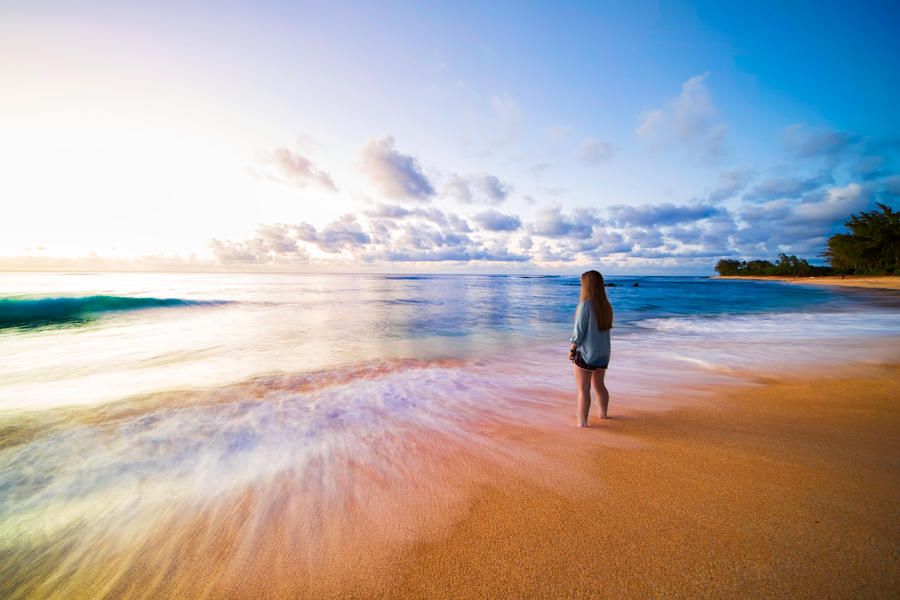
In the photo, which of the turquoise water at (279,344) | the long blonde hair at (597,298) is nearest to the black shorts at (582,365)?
the long blonde hair at (597,298)

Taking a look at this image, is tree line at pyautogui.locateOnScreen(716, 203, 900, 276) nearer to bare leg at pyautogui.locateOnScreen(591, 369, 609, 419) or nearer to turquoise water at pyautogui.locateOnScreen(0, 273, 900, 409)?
turquoise water at pyautogui.locateOnScreen(0, 273, 900, 409)

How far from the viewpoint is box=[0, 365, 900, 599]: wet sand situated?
2037 mm

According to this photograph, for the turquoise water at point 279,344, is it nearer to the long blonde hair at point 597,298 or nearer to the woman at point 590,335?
the woman at point 590,335

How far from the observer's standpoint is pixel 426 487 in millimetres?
3088

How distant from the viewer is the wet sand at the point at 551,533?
6.68 feet

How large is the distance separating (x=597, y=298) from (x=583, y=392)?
3.83 ft

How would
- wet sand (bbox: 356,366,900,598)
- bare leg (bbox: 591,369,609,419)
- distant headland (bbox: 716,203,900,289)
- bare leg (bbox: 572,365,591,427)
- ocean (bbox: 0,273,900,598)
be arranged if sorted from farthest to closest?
distant headland (bbox: 716,203,900,289)
bare leg (bbox: 591,369,609,419)
bare leg (bbox: 572,365,591,427)
ocean (bbox: 0,273,900,598)
wet sand (bbox: 356,366,900,598)

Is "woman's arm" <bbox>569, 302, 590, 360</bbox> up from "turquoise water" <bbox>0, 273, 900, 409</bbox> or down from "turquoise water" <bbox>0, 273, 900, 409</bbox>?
up

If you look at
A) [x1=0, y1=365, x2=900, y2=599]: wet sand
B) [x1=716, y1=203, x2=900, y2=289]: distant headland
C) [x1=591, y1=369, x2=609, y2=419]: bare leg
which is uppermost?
[x1=716, y1=203, x2=900, y2=289]: distant headland

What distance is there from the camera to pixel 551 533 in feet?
7.89

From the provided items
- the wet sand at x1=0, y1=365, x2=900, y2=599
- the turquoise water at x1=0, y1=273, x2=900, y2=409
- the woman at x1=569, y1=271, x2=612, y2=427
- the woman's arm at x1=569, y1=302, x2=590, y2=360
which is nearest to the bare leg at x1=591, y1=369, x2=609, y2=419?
the woman at x1=569, y1=271, x2=612, y2=427

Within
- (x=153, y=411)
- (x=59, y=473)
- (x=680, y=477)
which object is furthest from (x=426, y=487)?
(x=153, y=411)

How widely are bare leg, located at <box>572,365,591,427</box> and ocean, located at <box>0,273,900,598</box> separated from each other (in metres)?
0.28

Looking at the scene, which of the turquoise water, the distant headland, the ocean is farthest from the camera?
the distant headland
